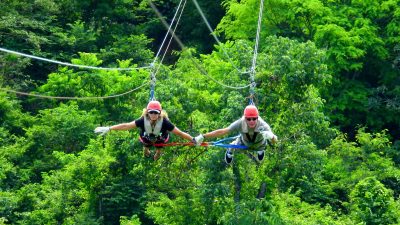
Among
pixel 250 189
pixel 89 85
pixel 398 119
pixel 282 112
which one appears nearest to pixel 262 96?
pixel 282 112

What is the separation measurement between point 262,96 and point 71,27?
15542 millimetres

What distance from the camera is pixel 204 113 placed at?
30109mm

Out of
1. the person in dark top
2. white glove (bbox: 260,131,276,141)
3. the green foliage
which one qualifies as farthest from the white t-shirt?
the green foliage

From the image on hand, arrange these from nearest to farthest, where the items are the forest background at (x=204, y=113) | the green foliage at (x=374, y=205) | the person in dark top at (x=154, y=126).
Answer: the person in dark top at (x=154, y=126)
the forest background at (x=204, y=113)
the green foliage at (x=374, y=205)

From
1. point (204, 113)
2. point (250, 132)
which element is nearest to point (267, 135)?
point (250, 132)

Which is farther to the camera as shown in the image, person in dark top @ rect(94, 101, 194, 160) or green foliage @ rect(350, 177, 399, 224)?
green foliage @ rect(350, 177, 399, 224)

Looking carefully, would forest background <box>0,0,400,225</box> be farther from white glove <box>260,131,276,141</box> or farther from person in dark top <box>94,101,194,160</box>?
white glove <box>260,131,276,141</box>

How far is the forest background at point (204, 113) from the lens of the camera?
28609mm

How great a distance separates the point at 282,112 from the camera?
28.5 m

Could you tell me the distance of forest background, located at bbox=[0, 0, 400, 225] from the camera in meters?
28.6

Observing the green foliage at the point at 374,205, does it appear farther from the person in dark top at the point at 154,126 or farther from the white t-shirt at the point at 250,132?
the person in dark top at the point at 154,126

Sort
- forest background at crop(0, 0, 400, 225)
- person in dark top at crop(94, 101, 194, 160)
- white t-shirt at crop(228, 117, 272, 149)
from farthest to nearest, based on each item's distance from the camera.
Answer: forest background at crop(0, 0, 400, 225), white t-shirt at crop(228, 117, 272, 149), person in dark top at crop(94, 101, 194, 160)

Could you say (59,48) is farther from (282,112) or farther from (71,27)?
(282,112)

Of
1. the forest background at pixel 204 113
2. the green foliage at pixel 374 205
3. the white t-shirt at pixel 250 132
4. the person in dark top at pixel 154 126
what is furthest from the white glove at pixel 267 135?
the green foliage at pixel 374 205
